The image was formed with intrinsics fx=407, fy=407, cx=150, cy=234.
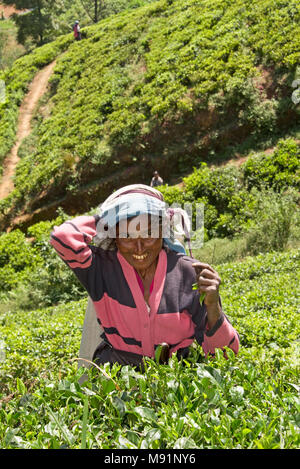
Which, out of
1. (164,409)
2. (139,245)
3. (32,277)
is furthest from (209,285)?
(32,277)

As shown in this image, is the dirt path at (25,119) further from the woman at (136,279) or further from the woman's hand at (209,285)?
the woman's hand at (209,285)

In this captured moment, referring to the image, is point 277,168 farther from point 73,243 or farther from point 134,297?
point 73,243

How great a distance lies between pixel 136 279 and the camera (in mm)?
2170

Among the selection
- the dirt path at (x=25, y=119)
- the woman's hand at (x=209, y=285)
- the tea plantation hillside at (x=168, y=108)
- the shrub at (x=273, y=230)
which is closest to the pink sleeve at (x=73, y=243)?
the woman's hand at (x=209, y=285)

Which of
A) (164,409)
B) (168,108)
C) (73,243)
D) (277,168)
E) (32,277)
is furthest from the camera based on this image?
(168,108)

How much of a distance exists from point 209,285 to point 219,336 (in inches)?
11.1

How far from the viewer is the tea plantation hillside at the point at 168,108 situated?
47.2ft

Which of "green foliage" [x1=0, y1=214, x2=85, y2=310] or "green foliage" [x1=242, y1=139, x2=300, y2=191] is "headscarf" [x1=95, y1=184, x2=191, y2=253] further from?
"green foliage" [x1=242, y1=139, x2=300, y2=191]

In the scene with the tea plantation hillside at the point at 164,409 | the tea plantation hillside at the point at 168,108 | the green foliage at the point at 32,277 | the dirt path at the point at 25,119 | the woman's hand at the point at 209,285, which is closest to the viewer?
the tea plantation hillside at the point at 164,409

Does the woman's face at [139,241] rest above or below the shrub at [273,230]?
above

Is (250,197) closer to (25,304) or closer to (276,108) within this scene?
(276,108)

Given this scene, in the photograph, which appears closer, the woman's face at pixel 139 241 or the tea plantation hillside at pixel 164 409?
the tea plantation hillside at pixel 164 409
